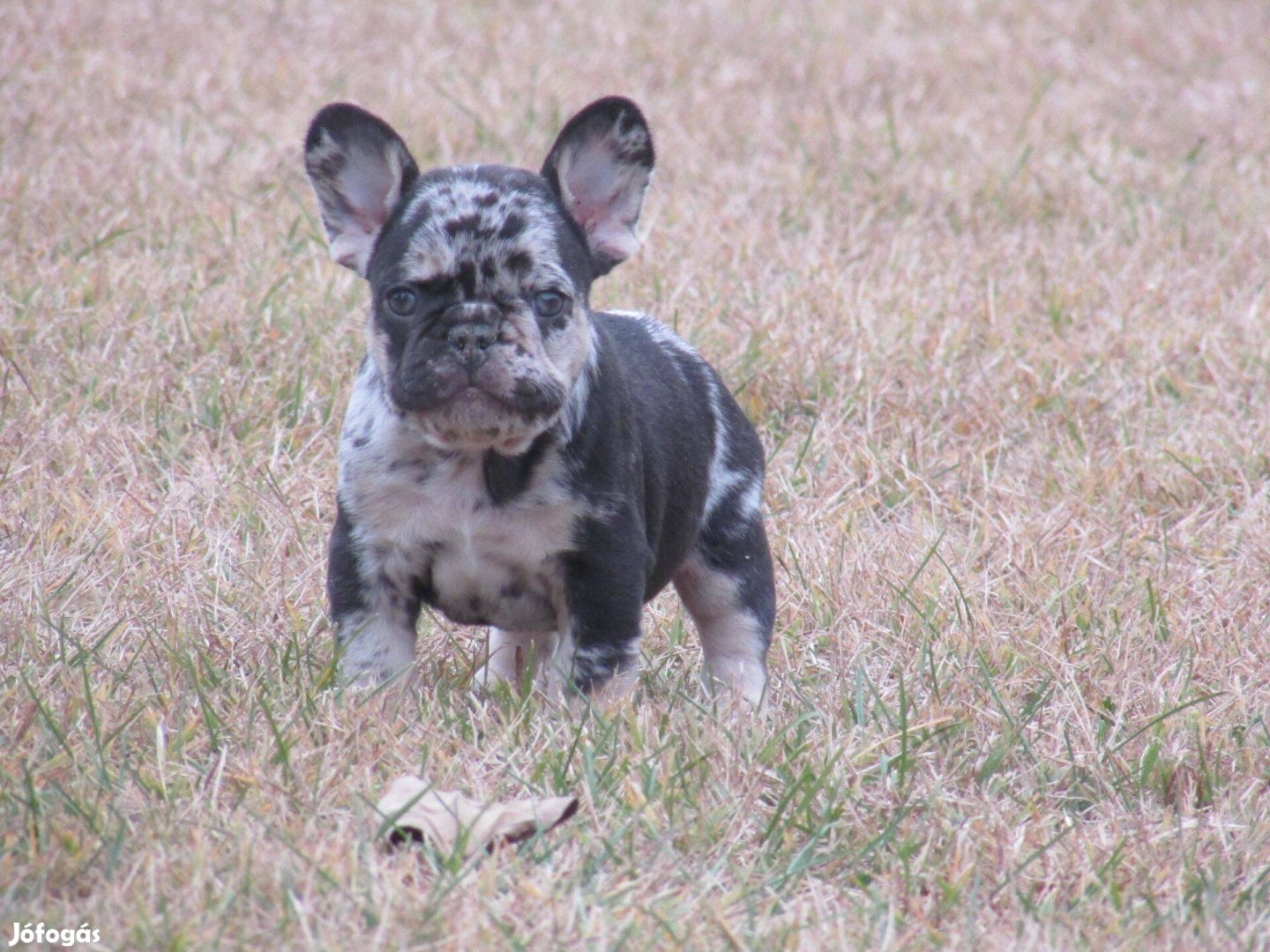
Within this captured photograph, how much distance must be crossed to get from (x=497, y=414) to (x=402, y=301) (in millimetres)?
428

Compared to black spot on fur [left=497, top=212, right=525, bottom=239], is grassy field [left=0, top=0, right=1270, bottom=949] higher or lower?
lower

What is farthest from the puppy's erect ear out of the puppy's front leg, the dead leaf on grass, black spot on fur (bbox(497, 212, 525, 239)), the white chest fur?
the dead leaf on grass

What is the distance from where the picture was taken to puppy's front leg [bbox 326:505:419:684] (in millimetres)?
4430

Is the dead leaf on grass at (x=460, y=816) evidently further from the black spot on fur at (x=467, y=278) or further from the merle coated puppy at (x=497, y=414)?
the black spot on fur at (x=467, y=278)

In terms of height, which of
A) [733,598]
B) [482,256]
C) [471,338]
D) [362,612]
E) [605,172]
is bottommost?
[733,598]

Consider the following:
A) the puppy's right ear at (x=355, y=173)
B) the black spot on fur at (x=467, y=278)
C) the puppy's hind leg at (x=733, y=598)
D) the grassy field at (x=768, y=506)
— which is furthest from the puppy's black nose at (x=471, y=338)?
the puppy's hind leg at (x=733, y=598)

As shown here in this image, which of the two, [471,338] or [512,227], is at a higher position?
[512,227]

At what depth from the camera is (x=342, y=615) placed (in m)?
4.47

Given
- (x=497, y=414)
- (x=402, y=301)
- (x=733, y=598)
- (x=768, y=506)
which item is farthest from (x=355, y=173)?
(x=768, y=506)

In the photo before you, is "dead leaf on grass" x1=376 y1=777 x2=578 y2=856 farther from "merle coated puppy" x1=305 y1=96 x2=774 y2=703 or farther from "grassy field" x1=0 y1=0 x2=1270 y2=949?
"merle coated puppy" x1=305 y1=96 x2=774 y2=703

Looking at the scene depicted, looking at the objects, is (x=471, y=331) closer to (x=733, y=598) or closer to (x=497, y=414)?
(x=497, y=414)

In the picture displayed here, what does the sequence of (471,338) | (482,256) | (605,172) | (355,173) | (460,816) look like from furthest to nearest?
(605,172)
(355,173)
(482,256)
(471,338)
(460,816)

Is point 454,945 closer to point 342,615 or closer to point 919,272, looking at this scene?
point 342,615

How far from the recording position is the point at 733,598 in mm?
5012
